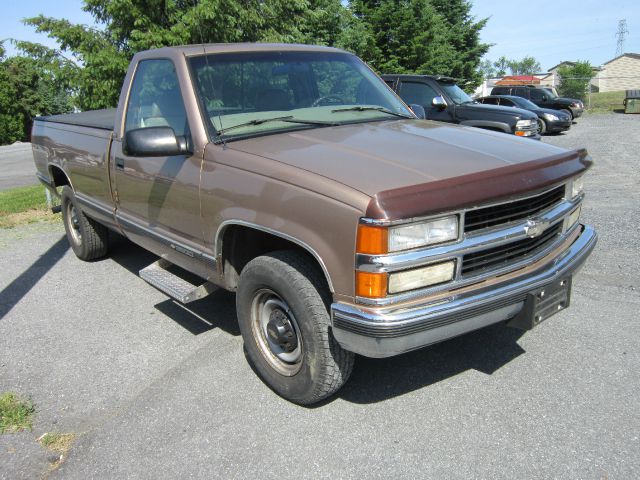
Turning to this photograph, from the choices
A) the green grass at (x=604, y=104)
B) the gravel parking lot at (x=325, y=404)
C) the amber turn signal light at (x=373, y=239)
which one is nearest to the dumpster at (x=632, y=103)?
the green grass at (x=604, y=104)

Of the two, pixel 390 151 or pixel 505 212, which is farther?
pixel 390 151

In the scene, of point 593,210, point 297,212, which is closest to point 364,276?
point 297,212

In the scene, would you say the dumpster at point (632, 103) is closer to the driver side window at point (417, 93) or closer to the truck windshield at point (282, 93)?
the driver side window at point (417, 93)

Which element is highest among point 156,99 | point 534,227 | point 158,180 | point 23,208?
point 156,99

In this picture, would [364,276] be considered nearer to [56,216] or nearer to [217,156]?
[217,156]

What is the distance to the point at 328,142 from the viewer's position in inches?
128

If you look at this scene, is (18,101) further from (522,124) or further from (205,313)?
(205,313)

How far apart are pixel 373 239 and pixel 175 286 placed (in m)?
1.94

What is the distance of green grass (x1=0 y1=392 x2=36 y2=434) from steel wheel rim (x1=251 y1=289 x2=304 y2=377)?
1.39m

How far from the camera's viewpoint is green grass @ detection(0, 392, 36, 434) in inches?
125

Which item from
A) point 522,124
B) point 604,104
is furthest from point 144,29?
point 604,104

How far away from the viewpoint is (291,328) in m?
3.14

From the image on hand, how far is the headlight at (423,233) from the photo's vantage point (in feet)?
8.19

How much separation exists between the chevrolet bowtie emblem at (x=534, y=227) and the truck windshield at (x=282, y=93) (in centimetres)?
145
